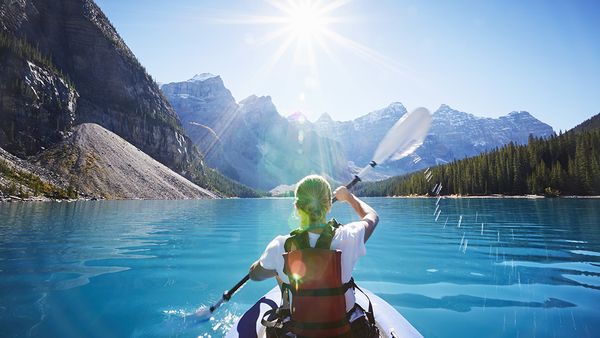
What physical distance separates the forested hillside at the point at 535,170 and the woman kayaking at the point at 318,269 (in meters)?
93.6

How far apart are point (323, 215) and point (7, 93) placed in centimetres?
12149

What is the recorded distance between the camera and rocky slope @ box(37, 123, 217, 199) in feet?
271

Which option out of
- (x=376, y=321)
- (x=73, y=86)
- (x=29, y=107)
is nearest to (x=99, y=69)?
(x=73, y=86)

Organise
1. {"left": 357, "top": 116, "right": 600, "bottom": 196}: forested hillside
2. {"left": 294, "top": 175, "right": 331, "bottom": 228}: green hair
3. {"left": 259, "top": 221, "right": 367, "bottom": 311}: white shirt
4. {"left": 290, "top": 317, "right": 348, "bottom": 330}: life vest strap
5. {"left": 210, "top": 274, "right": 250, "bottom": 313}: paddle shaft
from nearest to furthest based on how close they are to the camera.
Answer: {"left": 290, "top": 317, "right": 348, "bottom": 330}: life vest strap, {"left": 259, "top": 221, "right": 367, "bottom": 311}: white shirt, {"left": 294, "top": 175, "right": 331, "bottom": 228}: green hair, {"left": 210, "top": 274, "right": 250, "bottom": 313}: paddle shaft, {"left": 357, "top": 116, "right": 600, "bottom": 196}: forested hillside

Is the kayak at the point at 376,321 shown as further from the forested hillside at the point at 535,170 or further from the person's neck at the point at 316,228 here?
the forested hillside at the point at 535,170

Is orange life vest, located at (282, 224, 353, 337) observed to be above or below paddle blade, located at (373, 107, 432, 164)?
below

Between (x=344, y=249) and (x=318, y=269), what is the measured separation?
0.36 meters

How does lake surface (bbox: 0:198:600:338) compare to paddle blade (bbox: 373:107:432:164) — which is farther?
paddle blade (bbox: 373:107:432:164)

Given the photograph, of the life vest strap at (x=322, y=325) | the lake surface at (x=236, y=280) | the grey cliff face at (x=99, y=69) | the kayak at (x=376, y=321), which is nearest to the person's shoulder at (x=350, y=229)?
the life vest strap at (x=322, y=325)

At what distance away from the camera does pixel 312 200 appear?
369 cm

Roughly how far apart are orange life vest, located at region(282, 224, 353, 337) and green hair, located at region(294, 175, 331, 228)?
0.77ft

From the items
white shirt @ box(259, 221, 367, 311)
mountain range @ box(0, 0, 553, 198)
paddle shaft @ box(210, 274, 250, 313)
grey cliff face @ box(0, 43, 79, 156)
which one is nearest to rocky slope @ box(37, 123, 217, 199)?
mountain range @ box(0, 0, 553, 198)

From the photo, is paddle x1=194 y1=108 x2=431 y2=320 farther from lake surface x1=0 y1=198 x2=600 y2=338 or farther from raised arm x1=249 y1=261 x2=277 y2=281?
raised arm x1=249 y1=261 x2=277 y2=281

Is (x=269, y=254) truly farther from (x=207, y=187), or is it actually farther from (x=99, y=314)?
(x=207, y=187)
